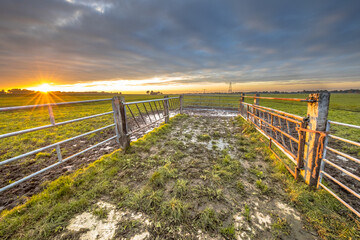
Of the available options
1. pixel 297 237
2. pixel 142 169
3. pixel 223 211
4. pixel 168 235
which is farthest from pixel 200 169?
pixel 297 237

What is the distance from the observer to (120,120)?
4.29m

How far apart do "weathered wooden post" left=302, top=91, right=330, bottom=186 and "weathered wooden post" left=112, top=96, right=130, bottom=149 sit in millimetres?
4614

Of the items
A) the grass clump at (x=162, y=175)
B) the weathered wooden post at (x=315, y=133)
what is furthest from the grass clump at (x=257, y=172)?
the grass clump at (x=162, y=175)

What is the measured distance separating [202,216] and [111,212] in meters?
1.47

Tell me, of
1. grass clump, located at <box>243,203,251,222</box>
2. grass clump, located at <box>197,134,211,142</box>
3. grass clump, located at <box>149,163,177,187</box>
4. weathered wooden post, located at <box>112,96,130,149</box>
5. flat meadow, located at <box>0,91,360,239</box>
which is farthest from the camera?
grass clump, located at <box>197,134,211,142</box>

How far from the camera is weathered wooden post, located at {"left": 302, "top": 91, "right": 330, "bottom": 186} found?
8.16 feet

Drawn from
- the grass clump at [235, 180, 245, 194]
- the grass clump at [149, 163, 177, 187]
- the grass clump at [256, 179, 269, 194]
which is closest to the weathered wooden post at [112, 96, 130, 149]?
the grass clump at [149, 163, 177, 187]

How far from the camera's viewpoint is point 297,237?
5.97ft

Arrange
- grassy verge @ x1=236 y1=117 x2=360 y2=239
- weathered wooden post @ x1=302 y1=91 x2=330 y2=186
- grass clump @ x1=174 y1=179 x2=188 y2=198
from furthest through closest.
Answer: grass clump @ x1=174 y1=179 x2=188 y2=198 < weathered wooden post @ x1=302 y1=91 x2=330 y2=186 < grassy verge @ x1=236 y1=117 x2=360 y2=239

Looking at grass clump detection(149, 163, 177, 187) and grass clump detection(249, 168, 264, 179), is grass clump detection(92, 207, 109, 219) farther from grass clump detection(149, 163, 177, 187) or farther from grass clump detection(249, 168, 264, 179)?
grass clump detection(249, 168, 264, 179)

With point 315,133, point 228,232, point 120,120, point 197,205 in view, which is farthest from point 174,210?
point 120,120

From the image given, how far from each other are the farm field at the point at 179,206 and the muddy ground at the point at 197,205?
1 centimetres

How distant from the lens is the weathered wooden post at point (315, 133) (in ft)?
8.16

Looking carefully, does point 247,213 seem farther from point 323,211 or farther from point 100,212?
point 100,212
